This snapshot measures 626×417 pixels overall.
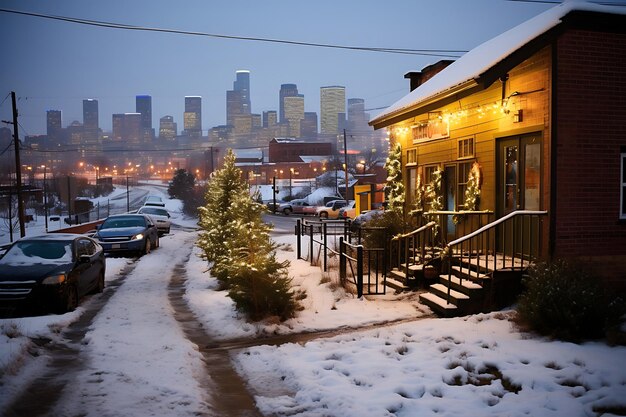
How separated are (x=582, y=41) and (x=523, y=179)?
9.02 feet

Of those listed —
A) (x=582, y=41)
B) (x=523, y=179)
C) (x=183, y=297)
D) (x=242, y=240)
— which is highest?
(x=582, y=41)

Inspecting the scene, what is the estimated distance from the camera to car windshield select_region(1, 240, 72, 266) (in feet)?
38.0

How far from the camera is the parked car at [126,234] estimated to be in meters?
20.8

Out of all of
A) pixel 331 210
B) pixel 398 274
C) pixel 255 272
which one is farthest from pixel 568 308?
pixel 331 210

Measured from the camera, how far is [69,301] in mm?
11227

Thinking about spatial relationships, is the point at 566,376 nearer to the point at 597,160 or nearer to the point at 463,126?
the point at 597,160

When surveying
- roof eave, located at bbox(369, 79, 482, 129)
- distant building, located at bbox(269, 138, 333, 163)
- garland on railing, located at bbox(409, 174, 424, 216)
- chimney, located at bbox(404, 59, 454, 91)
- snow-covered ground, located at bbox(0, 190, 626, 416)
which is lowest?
snow-covered ground, located at bbox(0, 190, 626, 416)

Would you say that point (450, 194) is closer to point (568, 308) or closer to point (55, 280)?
point (568, 308)

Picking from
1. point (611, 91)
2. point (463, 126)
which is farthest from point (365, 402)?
point (463, 126)

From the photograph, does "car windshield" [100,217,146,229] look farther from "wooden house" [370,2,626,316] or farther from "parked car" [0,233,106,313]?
"wooden house" [370,2,626,316]

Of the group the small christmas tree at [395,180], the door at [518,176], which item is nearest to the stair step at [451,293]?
the door at [518,176]

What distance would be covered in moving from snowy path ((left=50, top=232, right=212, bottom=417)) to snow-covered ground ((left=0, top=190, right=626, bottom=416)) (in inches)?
0.8

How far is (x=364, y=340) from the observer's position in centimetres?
834

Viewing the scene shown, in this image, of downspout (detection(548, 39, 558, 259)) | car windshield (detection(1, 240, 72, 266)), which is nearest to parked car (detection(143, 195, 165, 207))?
car windshield (detection(1, 240, 72, 266))
